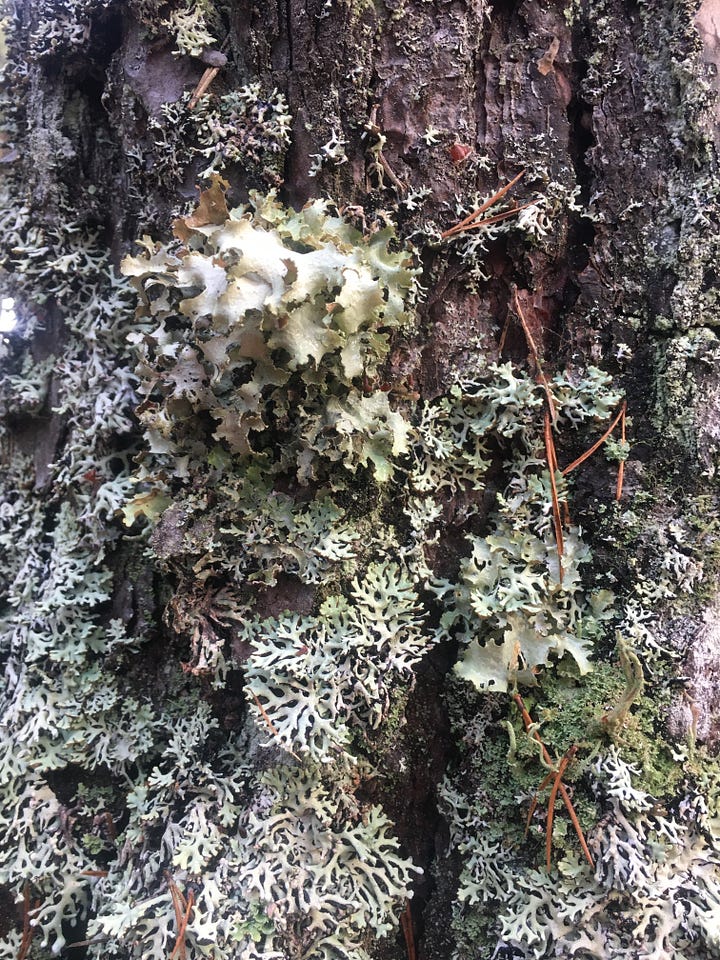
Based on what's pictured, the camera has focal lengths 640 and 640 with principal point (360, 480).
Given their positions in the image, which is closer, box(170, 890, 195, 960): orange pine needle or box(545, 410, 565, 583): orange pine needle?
box(170, 890, 195, 960): orange pine needle

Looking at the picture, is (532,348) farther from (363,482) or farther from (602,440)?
(363,482)

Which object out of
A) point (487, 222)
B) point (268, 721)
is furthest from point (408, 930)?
point (487, 222)

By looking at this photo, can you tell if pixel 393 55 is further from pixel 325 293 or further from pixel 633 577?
pixel 633 577

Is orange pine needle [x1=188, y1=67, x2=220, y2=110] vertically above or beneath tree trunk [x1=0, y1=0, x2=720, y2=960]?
above

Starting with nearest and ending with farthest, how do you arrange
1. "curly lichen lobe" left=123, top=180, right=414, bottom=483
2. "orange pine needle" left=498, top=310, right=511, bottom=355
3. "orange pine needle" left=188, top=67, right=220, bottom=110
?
1. "curly lichen lobe" left=123, top=180, right=414, bottom=483
2. "orange pine needle" left=188, top=67, right=220, bottom=110
3. "orange pine needle" left=498, top=310, right=511, bottom=355

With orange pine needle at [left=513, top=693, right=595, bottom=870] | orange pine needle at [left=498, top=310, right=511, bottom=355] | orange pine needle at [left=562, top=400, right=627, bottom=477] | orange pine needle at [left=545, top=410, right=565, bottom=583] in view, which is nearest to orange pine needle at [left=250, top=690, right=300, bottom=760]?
orange pine needle at [left=513, top=693, right=595, bottom=870]

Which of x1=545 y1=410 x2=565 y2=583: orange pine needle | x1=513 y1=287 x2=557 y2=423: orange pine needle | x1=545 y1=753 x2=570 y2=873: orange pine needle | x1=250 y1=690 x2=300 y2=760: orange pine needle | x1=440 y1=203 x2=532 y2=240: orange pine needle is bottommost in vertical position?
x1=545 y1=753 x2=570 y2=873: orange pine needle

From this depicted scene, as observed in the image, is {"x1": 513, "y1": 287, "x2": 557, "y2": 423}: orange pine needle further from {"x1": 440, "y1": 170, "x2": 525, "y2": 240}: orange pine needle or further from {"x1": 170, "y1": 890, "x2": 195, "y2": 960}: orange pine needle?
{"x1": 170, "y1": 890, "x2": 195, "y2": 960}: orange pine needle

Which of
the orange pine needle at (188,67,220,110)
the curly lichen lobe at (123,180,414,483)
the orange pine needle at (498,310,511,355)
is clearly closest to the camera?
the curly lichen lobe at (123,180,414,483)

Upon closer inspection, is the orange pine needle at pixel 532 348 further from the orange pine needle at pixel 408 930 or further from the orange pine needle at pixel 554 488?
the orange pine needle at pixel 408 930
